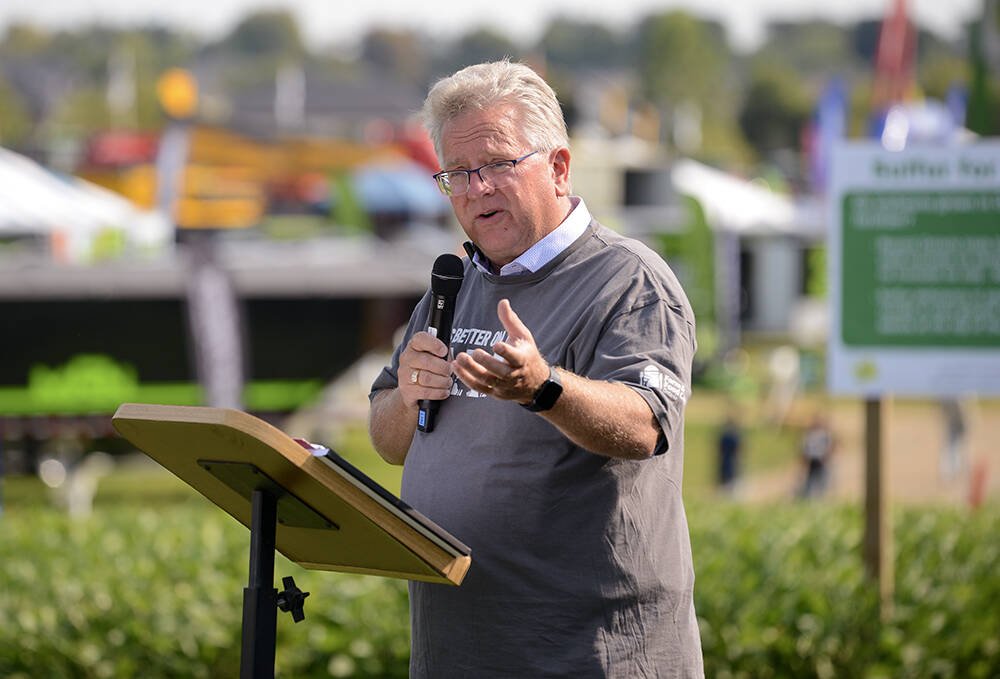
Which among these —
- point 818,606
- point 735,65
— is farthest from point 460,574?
point 735,65

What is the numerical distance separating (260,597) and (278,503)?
0.17 m

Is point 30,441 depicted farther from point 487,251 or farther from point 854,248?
point 487,251

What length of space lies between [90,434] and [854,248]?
10.8 meters

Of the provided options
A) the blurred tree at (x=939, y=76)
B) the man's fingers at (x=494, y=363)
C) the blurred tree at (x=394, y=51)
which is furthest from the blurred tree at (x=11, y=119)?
the man's fingers at (x=494, y=363)

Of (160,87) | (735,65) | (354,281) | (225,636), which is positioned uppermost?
(735,65)

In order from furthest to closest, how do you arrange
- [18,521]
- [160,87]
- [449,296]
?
[160,87] < [18,521] < [449,296]

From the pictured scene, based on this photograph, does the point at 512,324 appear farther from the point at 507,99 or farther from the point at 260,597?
the point at 260,597

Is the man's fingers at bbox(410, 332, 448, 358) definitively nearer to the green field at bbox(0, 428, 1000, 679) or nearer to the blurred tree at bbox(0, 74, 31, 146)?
the green field at bbox(0, 428, 1000, 679)

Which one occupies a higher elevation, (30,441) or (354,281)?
(354,281)

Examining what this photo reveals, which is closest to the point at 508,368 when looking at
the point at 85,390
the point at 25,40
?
the point at 85,390

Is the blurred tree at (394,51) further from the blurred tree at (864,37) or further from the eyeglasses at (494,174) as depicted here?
the eyeglasses at (494,174)

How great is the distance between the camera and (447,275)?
243 centimetres

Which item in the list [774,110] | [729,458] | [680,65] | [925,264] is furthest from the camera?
[680,65]

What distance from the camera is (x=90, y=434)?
561 inches
